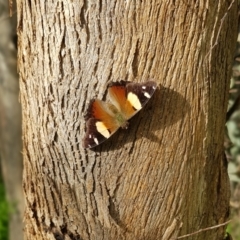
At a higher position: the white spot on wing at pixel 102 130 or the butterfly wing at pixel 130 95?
the butterfly wing at pixel 130 95

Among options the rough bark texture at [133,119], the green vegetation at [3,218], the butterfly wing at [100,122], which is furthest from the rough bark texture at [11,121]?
the butterfly wing at [100,122]

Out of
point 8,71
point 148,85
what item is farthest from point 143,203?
point 8,71

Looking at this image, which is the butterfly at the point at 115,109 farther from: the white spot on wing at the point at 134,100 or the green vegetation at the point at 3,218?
the green vegetation at the point at 3,218

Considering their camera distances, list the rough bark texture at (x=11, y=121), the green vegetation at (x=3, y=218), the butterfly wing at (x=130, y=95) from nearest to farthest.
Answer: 1. the butterfly wing at (x=130, y=95)
2. the rough bark texture at (x=11, y=121)
3. the green vegetation at (x=3, y=218)

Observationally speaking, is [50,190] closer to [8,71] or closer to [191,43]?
[191,43]

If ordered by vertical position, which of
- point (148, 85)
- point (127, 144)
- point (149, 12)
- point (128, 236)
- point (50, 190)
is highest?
point (149, 12)

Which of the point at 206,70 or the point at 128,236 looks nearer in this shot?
the point at 206,70

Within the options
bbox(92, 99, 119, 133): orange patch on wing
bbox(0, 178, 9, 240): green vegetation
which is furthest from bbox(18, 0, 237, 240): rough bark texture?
bbox(0, 178, 9, 240): green vegetation

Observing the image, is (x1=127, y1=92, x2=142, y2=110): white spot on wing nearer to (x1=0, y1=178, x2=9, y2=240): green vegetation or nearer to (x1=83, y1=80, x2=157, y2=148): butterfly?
(x1=83, y1=80, x2=157, y2=148): butterfly

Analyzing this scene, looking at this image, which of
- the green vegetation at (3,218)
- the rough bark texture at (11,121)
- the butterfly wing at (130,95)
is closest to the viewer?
the butterfly wing at (130,95)
